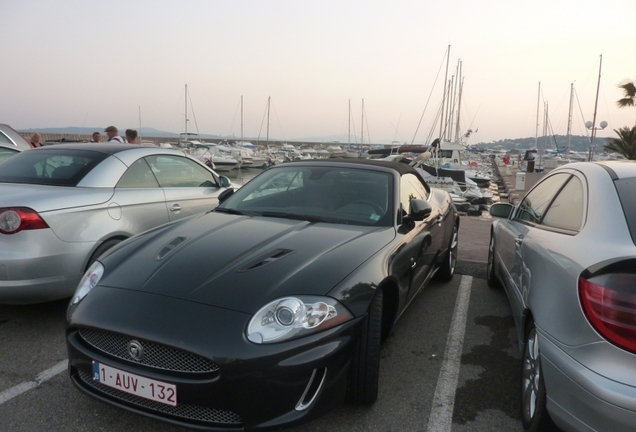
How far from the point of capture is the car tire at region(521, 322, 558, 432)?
7.27 ft

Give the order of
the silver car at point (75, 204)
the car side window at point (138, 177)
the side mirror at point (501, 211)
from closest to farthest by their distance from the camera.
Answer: the silver car at point (75, 204), the side mirror at point (501, 211), the car side window at point (138, 177)

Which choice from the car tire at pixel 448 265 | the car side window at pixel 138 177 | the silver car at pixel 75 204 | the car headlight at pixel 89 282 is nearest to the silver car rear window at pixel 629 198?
the car tire at pixel 448 265

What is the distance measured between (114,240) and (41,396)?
1.60 m

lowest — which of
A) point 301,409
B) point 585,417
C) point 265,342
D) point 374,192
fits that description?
point 301,409

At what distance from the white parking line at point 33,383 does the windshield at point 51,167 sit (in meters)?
1.61

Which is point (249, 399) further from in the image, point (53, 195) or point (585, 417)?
point (53, 195)

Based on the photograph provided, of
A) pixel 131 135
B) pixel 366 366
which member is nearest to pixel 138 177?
pixel 366 366

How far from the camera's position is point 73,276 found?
3689 mm

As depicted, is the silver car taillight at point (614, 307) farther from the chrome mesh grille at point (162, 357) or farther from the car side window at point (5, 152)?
the car side window at point (5, 152)

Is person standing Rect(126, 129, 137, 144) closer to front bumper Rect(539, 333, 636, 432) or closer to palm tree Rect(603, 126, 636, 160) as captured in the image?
front bumper Rect(539, 333, 636, 432)

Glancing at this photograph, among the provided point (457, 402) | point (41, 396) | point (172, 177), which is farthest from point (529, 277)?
point (172, 177)

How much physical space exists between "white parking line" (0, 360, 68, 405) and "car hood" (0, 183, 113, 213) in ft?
3.83

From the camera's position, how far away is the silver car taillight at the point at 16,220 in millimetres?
3414

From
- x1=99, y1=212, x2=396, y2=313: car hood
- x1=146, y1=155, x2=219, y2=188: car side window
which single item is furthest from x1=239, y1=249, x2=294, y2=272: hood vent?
x1=146, y1=155, x2=219, y2=188: car side window
